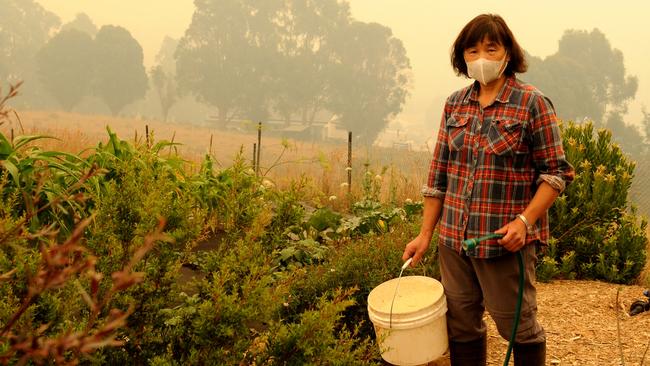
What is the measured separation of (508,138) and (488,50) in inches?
15.5

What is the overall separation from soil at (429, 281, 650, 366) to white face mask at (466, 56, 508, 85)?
1722mm

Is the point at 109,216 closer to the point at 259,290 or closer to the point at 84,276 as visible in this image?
the point at 84,276

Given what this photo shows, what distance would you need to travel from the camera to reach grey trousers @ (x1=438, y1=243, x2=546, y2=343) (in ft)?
8.55

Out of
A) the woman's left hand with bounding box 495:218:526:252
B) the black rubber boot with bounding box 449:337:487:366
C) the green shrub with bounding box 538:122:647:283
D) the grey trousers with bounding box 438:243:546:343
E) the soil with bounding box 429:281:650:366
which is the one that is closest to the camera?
the woman's left hand with bounding box 495:218:526:252

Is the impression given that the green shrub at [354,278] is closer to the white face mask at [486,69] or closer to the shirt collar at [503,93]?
the shirt collar at [503,93]

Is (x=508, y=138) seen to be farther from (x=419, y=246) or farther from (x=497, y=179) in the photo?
(x=419, y=246)

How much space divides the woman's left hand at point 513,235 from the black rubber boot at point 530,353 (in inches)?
19.5

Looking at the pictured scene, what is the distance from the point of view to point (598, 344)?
13.5 ft

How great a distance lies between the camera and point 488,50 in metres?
2.64

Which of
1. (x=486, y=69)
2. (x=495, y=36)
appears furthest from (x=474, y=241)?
(x=495, y=36)

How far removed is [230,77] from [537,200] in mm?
60174

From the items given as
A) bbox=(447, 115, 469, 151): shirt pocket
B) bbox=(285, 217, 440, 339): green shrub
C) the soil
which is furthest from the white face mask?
the soil

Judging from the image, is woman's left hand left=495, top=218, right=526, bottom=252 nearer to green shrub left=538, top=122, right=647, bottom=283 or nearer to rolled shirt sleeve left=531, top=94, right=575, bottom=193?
rolled shirt sleeve left=531, top=94, right=575, bottom=193

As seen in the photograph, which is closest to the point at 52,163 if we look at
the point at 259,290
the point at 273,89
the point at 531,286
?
the point at 259,290
